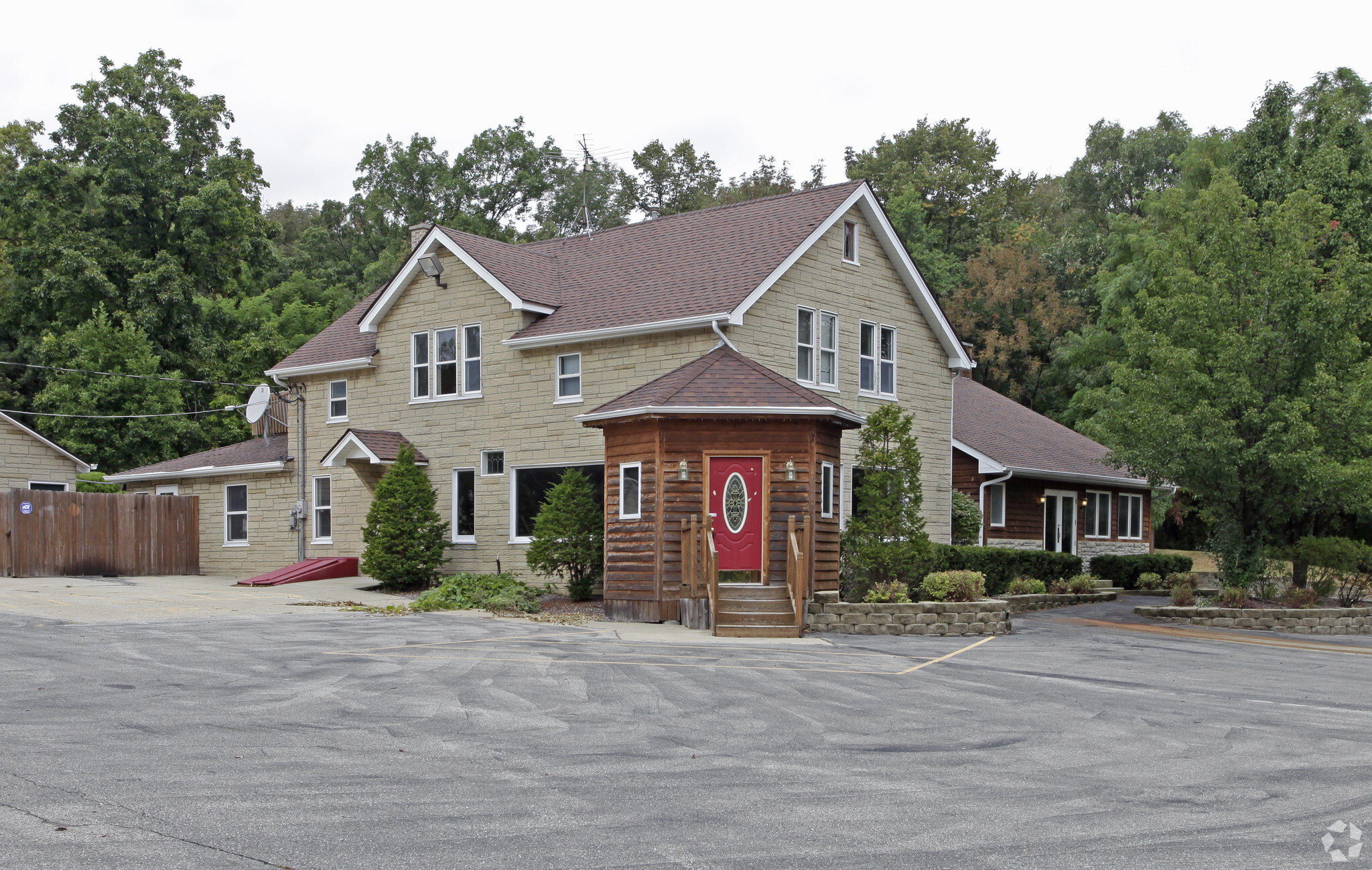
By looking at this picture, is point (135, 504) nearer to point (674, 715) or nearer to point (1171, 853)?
point (674, 715)

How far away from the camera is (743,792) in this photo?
773 centimetres

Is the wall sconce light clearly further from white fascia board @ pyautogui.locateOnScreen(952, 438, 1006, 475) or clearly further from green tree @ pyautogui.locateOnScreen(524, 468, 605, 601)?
white fascia board @ pyautogui.locateOnScreen(952, 438, 1006, 475)

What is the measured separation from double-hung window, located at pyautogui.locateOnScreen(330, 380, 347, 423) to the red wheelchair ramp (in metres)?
3.43

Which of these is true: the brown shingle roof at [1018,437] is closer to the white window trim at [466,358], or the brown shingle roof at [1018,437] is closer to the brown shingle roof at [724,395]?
the brown shingle roof at [724,395]

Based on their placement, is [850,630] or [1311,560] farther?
[1311,560]

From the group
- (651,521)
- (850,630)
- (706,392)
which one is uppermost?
(706,392)

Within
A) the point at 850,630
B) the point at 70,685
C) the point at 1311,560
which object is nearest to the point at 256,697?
the point at 70,685

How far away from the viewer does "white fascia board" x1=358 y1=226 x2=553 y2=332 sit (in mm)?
25219

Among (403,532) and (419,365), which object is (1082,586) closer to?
(403,532)

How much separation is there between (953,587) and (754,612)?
373 cm

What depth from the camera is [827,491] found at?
21.0 m

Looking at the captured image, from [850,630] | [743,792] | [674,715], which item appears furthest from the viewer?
[850,630]

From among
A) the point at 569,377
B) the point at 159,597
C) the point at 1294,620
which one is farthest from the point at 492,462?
the point at 1294,620

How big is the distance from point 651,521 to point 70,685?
32.9 ft
